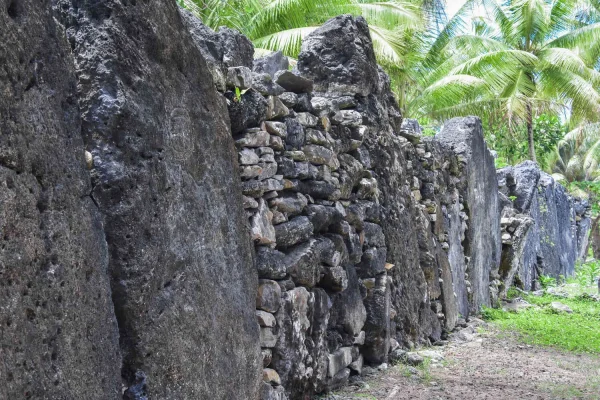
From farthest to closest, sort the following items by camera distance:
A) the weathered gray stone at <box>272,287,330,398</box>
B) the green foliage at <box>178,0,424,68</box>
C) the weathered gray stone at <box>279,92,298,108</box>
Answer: the green foliage at <box>178,0,424,68</box> → the weathered gray stone at <box>279,92,298,108</box> → the weathered gray stone at <box>272,287,330,398</box>

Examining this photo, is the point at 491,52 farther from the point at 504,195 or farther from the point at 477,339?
the point at 477,339

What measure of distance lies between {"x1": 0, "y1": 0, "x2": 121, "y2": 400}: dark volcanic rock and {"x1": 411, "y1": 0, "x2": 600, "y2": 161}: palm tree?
54.9 ft

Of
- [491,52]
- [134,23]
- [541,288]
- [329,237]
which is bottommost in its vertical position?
[541,288]

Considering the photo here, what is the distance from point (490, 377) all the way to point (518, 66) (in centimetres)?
1560

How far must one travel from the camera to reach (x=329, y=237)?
5.23m

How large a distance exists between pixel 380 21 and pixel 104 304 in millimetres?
15806

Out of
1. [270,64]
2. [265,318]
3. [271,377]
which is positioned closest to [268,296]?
[265,318]

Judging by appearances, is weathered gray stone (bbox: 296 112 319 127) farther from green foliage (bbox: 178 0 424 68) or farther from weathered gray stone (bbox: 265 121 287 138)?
green foliage (bbox: 178 0 424 68)

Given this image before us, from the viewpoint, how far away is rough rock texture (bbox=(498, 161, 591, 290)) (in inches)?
475

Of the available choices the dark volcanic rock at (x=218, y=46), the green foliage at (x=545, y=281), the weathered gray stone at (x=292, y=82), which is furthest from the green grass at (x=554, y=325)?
the dark volcanic rock at (x=218, y=46)

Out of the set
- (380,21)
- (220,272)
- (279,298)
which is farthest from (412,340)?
(380,21)

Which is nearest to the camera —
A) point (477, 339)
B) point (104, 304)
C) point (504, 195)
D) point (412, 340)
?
point (104, 304)

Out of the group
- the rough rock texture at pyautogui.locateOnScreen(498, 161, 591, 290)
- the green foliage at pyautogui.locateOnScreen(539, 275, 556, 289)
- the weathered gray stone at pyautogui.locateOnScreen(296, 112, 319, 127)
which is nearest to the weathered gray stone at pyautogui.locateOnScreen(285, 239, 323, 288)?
the weathered gray stone at pyautogui.locateOnScreen(296, 112, 319, 127)

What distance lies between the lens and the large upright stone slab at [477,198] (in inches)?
376
